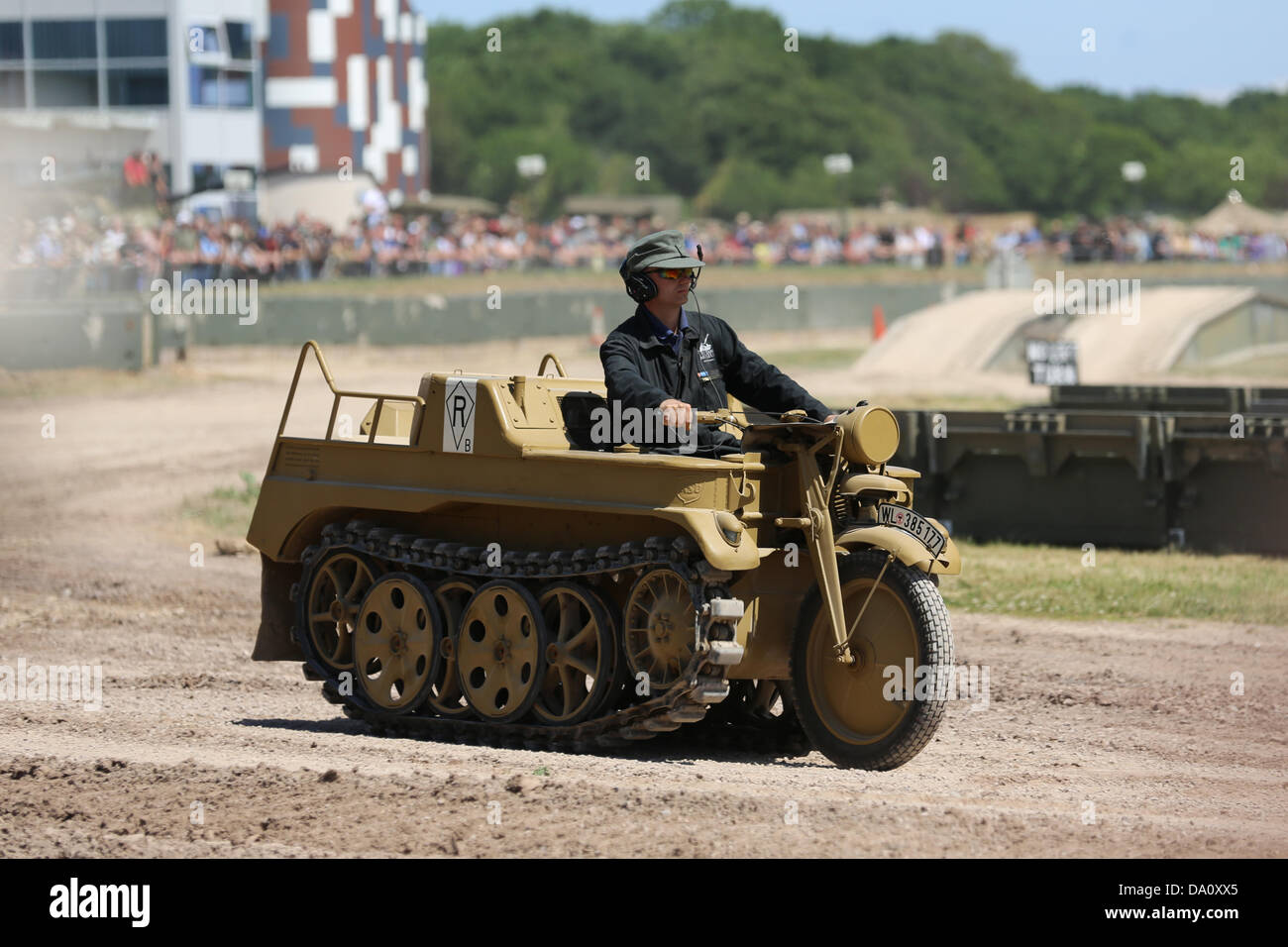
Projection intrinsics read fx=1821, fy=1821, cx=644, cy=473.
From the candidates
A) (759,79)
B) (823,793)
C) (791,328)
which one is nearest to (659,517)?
(823,793)

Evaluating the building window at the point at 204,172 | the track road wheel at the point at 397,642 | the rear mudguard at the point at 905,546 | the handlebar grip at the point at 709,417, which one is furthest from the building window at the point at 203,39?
the rear mudguard at the point at 905,546

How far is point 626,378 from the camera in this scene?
8.77m

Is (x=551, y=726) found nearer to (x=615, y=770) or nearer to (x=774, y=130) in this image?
(x=615, y=770)

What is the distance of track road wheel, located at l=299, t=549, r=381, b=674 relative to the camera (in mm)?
10227

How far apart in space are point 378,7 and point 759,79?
51.7 metres

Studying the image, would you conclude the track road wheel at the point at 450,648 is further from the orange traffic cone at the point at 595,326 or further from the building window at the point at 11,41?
the building window at the point at 11,41

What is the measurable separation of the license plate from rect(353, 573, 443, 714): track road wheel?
2.55 m

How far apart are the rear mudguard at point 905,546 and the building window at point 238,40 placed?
49048 mm

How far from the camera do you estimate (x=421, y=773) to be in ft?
27.0

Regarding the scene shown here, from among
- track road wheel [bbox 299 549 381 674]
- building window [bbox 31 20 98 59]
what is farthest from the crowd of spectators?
track road wheel [bbox 299 549 381 674]

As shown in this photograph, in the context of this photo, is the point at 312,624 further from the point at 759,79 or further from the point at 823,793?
the point at 759,79

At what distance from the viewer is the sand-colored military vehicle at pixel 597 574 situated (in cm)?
850

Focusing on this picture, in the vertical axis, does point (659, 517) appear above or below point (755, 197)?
below

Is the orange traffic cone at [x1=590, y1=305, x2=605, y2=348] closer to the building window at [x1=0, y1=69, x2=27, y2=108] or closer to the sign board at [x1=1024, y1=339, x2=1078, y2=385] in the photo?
the sign board at [x1=1024, y1=339, x2=1078, y2=385]
